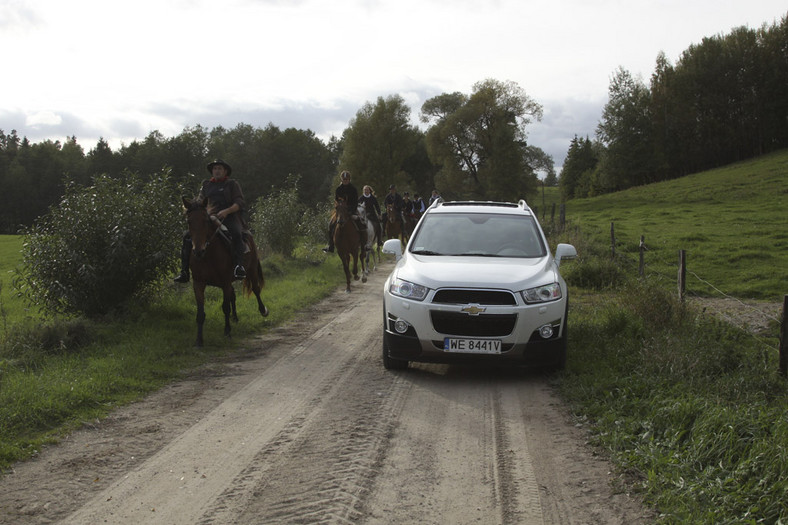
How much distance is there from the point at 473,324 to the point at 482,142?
62.2m

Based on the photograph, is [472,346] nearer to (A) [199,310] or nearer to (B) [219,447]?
(B) [219,447]

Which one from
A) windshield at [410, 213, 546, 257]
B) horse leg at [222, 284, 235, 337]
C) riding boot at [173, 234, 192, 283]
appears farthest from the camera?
horse leg at [222, 284, 235, 337]

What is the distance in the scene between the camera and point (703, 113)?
75562 millimetres

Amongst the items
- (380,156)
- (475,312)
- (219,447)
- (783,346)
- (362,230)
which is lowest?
(219,447)

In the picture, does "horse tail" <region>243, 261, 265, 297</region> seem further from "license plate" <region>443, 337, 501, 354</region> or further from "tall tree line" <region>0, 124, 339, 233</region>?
"tall tree line" <region>0, 124, 339, 233</region>

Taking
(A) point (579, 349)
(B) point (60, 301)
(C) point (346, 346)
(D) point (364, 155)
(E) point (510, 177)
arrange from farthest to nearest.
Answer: (D) point (364, 155), (E) point (510, 177), (B) point (60, 301), (C) point (346, 346), (A) point (579, 349)

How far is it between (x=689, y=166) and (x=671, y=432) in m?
76.3

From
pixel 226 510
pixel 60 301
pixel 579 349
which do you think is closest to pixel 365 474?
pixel 226 510

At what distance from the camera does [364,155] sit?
6850cm

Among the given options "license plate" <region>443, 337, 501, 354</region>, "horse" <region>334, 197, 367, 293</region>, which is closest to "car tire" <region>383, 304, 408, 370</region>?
"license plate" <region>443, 337, 501, 354</region>

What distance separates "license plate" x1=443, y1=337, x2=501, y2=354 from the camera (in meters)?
7.46

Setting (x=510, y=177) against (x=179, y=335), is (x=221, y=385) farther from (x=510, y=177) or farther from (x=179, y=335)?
(x=510, y=177)

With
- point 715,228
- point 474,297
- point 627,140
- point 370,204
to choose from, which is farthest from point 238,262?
point 627,140

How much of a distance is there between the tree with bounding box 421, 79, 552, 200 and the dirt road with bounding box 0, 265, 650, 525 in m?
58.3
